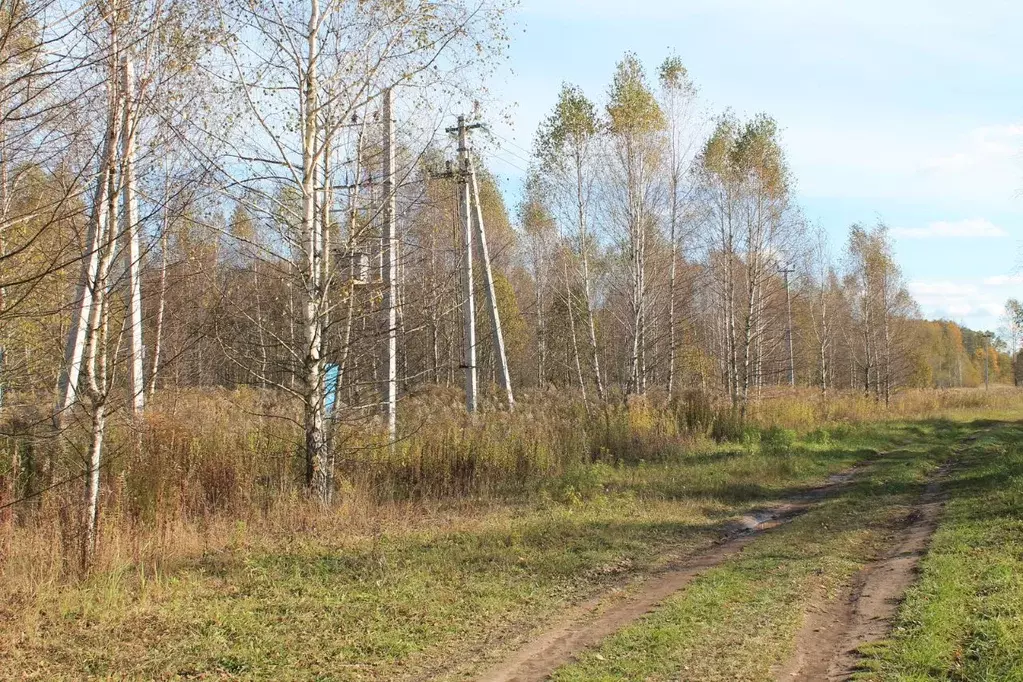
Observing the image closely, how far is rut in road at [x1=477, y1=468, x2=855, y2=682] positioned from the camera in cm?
509

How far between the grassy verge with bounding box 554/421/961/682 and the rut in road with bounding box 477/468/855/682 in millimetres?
146

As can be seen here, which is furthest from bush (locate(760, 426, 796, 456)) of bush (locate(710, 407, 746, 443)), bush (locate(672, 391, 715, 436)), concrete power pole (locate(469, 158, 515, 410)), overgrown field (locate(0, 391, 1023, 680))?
concrete power pole (locate(469, 158, 515, 410))

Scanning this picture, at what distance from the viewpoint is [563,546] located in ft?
28.1

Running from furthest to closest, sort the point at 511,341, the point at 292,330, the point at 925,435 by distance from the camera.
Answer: the point at 511,341 → the point at 925,435 → the point at 292,330

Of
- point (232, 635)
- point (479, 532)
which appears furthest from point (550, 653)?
point (479, 532)

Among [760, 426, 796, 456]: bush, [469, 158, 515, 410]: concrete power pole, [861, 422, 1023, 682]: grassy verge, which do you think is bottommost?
[861, 422, 1023, 682]: grassy verge

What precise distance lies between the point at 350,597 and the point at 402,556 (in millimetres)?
1298

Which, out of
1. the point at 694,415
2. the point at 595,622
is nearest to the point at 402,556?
the point at 595,622

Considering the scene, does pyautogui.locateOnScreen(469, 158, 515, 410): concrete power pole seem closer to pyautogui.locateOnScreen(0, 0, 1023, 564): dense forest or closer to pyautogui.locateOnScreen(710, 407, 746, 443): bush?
pyautogui.locateOnScreen(0, 0, 1023, 564): dense forest

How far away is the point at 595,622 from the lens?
6.18 m

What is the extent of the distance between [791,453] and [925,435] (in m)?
9.07

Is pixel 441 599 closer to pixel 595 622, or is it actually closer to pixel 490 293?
pixel 595 622

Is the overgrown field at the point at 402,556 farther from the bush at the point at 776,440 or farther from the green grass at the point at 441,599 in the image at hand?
the bush at the point at 776,440

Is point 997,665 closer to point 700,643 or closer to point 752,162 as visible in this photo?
point 700,643
